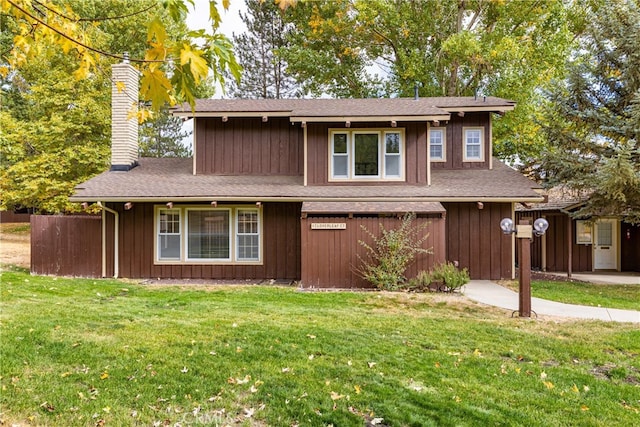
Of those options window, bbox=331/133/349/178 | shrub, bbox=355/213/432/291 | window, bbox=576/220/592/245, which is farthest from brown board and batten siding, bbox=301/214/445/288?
window, bbox=576/220/592/245

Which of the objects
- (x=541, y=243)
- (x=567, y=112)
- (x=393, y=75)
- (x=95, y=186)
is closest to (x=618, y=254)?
(x=541, y=243)

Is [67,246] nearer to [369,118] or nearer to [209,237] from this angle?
[209,237]

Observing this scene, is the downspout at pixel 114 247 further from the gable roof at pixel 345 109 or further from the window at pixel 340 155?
the window at pixel 340 155

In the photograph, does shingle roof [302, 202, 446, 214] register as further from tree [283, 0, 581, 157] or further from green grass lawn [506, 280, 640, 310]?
tree [283, 0, 581, 157]

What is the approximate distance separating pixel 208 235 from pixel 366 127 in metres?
5.50

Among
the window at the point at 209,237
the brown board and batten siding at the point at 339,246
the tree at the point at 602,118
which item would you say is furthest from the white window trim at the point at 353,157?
the tree at the point at 602,118

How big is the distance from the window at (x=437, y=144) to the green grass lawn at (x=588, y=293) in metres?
4.62

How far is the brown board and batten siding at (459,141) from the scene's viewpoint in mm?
13469

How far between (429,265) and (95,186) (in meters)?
9.37

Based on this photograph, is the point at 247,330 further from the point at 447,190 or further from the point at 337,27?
the point at 337,27

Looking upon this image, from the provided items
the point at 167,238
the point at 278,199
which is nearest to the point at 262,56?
the point at 167,238

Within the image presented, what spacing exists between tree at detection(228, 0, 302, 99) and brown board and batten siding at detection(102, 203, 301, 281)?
15674 mm

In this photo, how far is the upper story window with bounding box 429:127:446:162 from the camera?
1358 cm

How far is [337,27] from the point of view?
21047 millimetres
